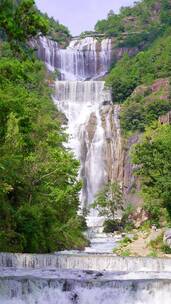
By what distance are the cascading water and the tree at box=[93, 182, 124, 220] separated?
5.49ft

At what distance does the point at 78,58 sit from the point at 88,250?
6744cm

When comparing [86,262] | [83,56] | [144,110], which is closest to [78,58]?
[83,56]

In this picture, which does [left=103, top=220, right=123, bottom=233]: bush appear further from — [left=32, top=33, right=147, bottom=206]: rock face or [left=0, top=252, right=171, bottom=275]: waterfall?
[left=0, top=252, right=171, bottom=275]: waterfall

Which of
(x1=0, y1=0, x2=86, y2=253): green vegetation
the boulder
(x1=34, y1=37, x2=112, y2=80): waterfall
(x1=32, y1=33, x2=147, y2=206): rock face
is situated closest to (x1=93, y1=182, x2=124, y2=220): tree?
(x1=32, y1=33, x2=147, y2=206): rock face

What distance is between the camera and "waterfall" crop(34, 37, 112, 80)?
9406 cm

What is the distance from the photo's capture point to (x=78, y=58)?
96188 millimetres

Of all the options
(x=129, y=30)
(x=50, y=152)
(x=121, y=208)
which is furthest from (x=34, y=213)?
(x=129, y=30)

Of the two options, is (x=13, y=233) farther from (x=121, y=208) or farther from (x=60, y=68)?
(x=60, y=68)

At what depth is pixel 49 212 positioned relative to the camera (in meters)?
25.9

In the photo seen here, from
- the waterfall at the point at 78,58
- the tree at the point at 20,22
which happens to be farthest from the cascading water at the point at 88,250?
the tree at the point at 20,22

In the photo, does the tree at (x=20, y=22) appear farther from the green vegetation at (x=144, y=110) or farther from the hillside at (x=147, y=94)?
the green vegetation at (x=144, y=110)

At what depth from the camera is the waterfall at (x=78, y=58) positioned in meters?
94.1

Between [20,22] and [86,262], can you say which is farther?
[86,262]

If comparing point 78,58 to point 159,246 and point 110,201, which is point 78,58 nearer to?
point 110,201
